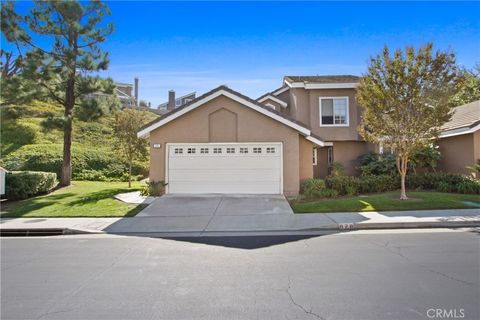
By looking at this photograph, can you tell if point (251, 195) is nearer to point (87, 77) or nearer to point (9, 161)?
point (87, 77)

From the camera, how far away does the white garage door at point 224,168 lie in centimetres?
1475

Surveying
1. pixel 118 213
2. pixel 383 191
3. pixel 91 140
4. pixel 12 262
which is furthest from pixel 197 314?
pixel 91 140

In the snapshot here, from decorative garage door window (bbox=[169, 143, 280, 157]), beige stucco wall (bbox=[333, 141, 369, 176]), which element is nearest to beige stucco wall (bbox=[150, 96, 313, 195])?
decorative garage door window (bbox=[169, 143, 280, 157])

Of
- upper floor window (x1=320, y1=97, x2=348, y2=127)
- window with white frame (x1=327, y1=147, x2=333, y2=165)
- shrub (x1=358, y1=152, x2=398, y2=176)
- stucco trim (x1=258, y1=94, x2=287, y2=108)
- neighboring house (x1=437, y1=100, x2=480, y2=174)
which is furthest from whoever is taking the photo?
stucco trim (x1=258, y1=94, x2=287, y2=108)

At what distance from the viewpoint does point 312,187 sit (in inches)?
557

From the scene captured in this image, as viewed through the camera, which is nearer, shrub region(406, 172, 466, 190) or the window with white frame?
shrub region(406, 172, 466, 190)

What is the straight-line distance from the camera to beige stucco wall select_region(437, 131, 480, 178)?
1563 centimetres

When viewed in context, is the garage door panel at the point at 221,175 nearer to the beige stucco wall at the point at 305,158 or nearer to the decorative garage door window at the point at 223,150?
the decorative garage door window at the point at 223,150

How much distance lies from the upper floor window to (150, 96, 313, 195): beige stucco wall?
17.2 feet

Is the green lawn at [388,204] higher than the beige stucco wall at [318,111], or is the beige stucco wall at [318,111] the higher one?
the beige stucco wall at [318,111]

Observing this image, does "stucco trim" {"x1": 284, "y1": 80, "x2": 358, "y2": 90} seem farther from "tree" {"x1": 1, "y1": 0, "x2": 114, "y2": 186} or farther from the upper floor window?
"tree" {"x1": 1, "y1": 0, "x2": 114, "y2": 186}

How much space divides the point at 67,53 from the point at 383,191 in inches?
669

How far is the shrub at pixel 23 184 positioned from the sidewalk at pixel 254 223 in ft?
13.0

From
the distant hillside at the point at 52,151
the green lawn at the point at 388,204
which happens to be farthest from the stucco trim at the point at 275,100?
the green lawn at the point at 388,204
